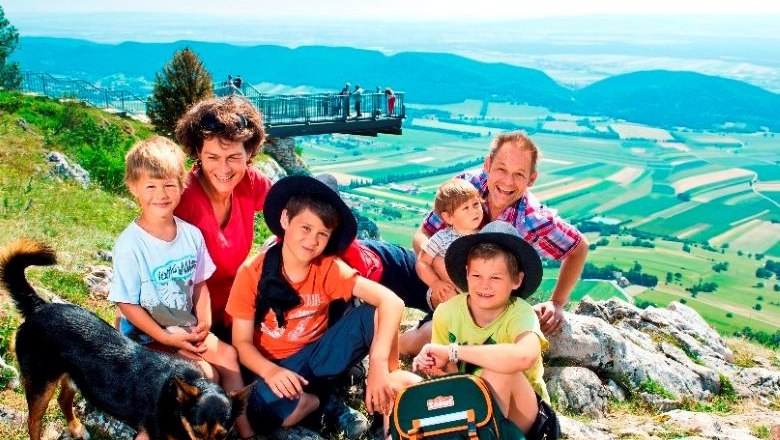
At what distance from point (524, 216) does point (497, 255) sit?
144cm

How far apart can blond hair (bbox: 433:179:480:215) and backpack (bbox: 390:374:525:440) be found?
1.79m

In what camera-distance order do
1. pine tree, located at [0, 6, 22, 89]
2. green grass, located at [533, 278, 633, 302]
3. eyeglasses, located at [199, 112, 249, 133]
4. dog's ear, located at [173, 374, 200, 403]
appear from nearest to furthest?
dog's ear, located at [173, 374, 200, 403], eyeglasses, located at [199, 112, 249, 133], pine tree, located at [0, 6, 22, 89], green grass, located at [533, 278, 633, 302]

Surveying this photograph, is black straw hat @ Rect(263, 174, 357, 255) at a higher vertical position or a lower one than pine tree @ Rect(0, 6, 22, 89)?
lower

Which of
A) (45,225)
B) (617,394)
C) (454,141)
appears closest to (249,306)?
(617,394)

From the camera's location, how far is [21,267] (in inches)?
151

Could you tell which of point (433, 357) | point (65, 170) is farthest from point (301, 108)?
point (433, 357)

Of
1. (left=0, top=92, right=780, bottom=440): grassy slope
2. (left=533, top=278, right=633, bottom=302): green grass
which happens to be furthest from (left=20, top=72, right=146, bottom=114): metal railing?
(left=533, top=278, right=633, bottom=302): green grass

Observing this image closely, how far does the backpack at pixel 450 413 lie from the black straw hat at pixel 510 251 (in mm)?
758

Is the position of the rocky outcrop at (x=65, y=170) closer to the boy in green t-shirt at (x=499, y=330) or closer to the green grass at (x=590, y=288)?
the boy in green t-shirt at (x=499, y=330)

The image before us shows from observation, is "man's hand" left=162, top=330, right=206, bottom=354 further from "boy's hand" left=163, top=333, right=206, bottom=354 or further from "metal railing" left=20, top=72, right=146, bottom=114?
"metal railing" left=20, top=72, right=146, bottom=114

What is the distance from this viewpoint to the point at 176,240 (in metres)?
4.25

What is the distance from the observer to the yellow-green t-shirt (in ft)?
12.7

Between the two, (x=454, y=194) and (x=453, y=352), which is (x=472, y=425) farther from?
(x=454, y=194)

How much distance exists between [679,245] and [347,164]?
Answer: 64.1 metres
